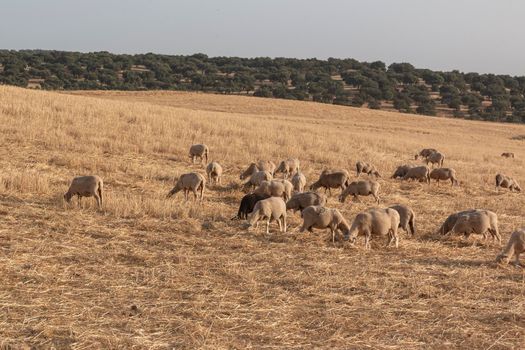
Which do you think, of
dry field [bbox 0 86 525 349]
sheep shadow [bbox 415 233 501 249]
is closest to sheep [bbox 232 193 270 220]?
dry field [bbox 0 86 525 349]

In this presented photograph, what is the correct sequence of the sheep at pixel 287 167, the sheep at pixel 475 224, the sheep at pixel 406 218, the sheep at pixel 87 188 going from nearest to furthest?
the sheep at pixel 475 224 < the sheep at pixel 406 218 < the sheep at pixel 87 188 < the sheep at pixel 287 167

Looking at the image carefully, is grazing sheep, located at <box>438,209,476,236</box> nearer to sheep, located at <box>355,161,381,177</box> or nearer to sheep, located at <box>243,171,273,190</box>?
sheep, located at <box>243,171,273,190</box>

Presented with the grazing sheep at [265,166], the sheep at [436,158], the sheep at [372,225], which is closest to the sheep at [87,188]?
the sheep at [372,225]

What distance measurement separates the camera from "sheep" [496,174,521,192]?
77.2 ft

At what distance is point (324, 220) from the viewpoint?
12.5m

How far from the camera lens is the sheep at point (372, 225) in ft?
39.9

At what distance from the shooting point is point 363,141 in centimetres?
3584

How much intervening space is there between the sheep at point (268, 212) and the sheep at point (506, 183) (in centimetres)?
1322

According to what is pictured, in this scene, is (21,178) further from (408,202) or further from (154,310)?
(408,202)

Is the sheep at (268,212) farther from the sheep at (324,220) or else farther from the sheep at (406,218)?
the sheep at (406,218)

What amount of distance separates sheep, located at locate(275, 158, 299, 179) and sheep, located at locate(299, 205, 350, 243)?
9.42 metres

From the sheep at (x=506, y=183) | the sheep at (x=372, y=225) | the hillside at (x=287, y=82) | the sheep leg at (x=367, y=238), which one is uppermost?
the hillside at (x=287, y=82)

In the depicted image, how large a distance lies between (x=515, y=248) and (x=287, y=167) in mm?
11752

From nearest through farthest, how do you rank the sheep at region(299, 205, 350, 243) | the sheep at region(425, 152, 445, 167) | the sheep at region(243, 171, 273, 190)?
the sheep at region(299, 205, 350, 243) → the sheep at region(243, 171, 273, 190) → the sheep at region(425, 152, 445, 167)
